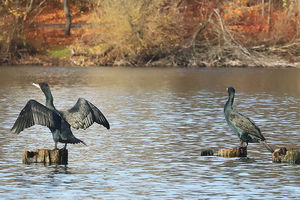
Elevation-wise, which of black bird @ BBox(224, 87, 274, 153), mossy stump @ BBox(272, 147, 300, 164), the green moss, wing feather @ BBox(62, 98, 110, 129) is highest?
wing feather @ BBox(62, 98, 110, 129)

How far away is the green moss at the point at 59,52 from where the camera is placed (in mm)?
67375

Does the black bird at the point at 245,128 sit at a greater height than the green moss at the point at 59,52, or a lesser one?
greater

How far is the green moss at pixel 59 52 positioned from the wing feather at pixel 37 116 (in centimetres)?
5065

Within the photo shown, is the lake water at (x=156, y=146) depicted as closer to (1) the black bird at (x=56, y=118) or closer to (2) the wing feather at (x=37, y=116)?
(1) the black bird at (x=56, y=118)

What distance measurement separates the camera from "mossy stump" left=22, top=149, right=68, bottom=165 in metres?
17.1

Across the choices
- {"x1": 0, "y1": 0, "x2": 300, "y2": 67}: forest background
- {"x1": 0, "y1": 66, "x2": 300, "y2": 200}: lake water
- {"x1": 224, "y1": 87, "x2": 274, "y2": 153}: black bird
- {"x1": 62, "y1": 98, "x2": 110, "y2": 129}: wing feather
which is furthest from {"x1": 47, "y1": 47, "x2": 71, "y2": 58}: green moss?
{"x1": 62, "y1": 98, "x2": 110, "y2": 129}: wing feather

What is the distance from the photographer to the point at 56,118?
16.6 m

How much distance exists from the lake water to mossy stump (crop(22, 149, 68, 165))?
250 mm

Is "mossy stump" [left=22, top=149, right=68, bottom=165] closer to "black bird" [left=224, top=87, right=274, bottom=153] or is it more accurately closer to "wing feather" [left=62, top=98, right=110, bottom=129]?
"wing feather" [left=62, top=98, right=110, bottom=129]

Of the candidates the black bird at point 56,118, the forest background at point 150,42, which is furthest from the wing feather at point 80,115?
the forest background at point 150,42

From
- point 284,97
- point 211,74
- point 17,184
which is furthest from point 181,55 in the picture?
point 17,184

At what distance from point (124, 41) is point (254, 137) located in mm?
44047

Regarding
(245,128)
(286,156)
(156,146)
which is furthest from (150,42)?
(286,156)

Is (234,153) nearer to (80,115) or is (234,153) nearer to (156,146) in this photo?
(156,146)
